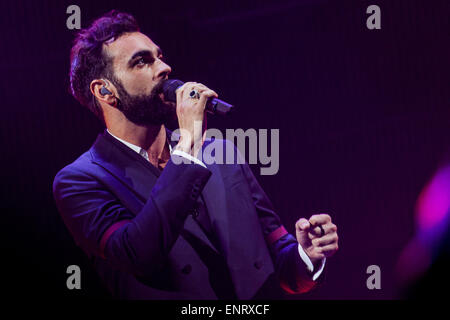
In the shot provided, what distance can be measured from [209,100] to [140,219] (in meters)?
0.45

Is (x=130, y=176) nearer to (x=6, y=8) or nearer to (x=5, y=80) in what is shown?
(x=5, y=80)

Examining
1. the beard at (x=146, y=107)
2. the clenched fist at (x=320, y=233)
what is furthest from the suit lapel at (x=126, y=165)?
the clenched fist at (x=320, y=233)

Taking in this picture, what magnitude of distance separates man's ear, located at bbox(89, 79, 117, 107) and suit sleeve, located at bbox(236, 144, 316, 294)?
1.81ft

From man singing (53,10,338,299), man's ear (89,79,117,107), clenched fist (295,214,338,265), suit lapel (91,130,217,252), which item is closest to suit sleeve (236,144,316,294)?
man singing (53,10,338,299)

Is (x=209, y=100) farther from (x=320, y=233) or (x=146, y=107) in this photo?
(x=320, y=233)

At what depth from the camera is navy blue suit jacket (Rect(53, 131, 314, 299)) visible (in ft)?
5.16

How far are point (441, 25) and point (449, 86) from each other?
0.97 feet

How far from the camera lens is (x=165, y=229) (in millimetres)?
1555

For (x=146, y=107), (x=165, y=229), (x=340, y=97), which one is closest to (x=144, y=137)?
(x=146, y=107)

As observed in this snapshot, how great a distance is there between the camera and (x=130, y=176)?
1794mm

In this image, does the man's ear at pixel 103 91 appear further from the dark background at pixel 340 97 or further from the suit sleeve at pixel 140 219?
the dark background at pixel 340 97

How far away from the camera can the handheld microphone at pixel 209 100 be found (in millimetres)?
1583
